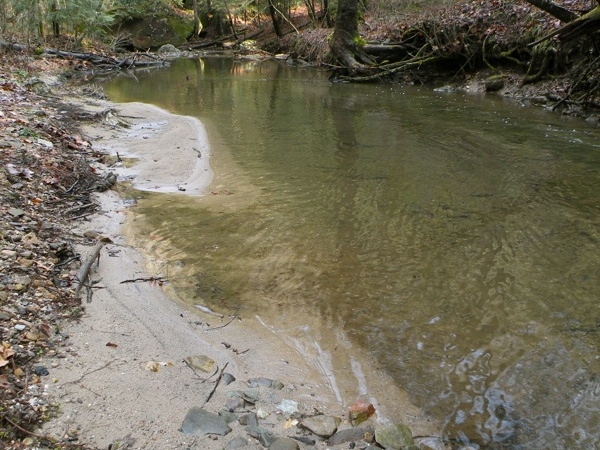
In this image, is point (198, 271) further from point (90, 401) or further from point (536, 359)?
point (536, 359)

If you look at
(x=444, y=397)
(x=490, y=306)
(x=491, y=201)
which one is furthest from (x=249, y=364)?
(x=491, y=201)

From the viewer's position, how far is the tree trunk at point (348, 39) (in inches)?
674

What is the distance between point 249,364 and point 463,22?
16089mm

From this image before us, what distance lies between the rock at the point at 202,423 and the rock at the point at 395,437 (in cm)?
78

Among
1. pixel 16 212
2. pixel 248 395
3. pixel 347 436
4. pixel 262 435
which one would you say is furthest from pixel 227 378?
pixel 16 212

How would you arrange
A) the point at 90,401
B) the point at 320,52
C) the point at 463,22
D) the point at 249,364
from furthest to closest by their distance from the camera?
the point at 320,52
the point at 463,22
the point at 249,364
the point at 90,401

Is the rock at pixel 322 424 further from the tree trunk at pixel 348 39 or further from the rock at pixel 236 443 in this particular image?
the tree trunk at pixel 348 39

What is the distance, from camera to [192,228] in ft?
16.7

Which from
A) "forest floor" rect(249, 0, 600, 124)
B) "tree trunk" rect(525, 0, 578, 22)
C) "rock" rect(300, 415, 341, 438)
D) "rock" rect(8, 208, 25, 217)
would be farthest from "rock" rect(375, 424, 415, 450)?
"tree trunk" rect(525, 0, 578, 22)

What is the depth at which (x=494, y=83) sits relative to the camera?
14484 millimetres

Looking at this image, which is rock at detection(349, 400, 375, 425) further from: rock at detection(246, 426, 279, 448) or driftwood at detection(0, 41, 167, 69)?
driftwood at detection(0, 41, 167, 69)

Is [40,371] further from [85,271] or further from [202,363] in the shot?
[85,271]

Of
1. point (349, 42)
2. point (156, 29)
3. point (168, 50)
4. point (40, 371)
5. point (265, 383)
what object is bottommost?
point (168, 50)

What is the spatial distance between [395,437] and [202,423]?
3.25 feet
